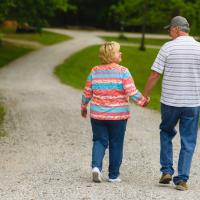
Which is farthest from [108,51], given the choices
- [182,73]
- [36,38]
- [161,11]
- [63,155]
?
[36,38]

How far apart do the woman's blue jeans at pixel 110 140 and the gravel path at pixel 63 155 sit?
23cm

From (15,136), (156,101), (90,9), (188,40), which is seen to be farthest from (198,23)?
(90,9)

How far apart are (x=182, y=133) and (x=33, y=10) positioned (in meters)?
28.5

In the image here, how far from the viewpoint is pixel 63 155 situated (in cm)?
961

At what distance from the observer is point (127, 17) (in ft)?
155

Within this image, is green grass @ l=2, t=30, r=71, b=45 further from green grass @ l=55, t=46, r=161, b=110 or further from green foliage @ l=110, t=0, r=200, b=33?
green foliage @ l=110, t=0, r=200, b=33

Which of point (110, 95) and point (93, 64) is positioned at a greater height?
point (110, 95)

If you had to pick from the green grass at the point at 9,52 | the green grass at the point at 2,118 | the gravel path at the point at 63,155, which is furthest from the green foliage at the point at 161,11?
the green grass at the point at 2,118

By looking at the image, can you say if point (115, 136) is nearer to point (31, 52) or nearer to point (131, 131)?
point (131, 131)

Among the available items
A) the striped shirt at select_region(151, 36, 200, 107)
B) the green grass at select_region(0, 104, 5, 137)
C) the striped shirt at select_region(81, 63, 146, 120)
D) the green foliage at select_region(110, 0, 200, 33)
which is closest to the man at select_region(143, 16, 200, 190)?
the striped shirt at select_region(151, 36, 200, 107)

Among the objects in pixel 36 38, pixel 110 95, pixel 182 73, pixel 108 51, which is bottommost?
pixel 36 38

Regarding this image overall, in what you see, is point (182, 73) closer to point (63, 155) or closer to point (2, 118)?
point (63, 155)

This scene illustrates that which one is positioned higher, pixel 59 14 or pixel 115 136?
pixel 115 136

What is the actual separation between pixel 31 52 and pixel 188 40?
29462 mm
